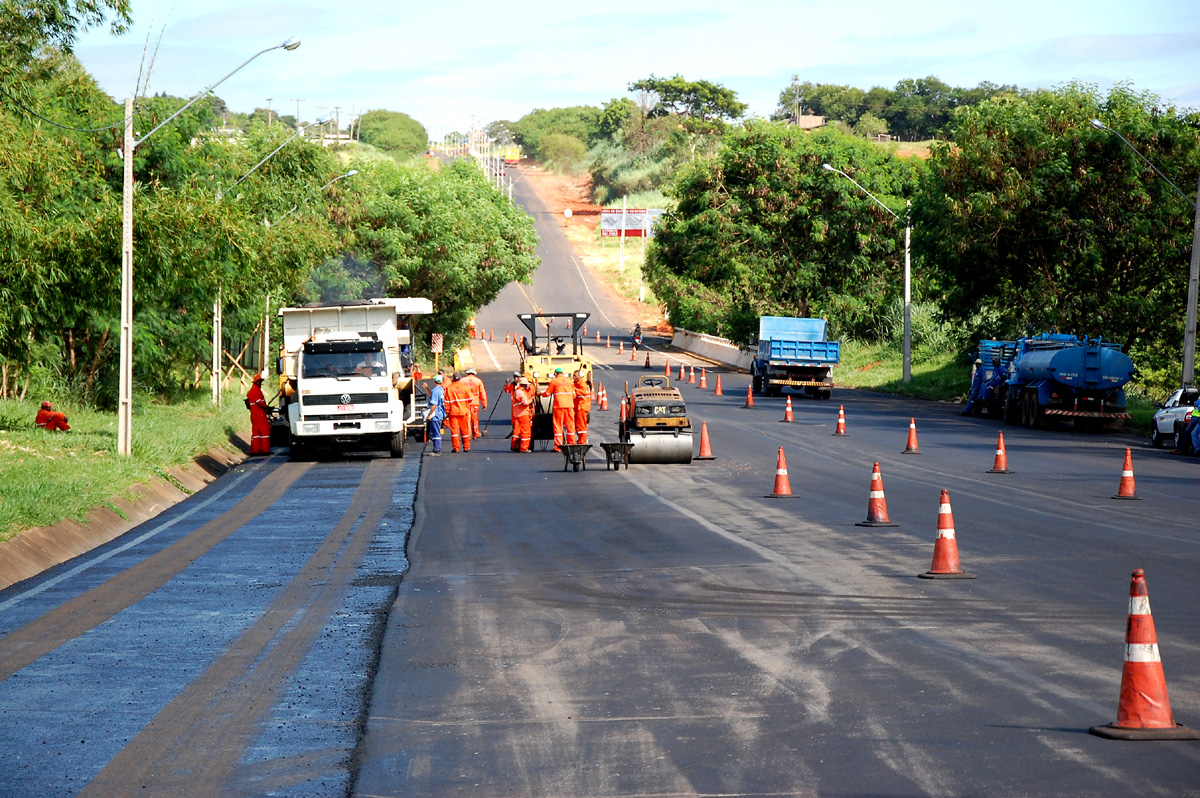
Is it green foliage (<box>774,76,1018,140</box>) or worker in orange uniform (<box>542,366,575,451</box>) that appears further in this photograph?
green foliage (<box>774,76,1018,140</box>)

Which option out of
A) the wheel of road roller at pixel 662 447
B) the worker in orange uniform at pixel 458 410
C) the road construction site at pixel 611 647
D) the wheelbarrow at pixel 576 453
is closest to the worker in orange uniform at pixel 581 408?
the wheel of road roller at pixel 662 447

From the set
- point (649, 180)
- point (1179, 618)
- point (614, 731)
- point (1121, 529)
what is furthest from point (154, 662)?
point (649, 180)

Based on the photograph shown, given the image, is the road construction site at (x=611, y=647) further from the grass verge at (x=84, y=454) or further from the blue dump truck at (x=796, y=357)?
the blue dump truck at (x=796, y=357)

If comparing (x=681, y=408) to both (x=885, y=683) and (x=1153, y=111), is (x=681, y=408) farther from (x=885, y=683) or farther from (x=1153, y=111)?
(x=1153, y=111)

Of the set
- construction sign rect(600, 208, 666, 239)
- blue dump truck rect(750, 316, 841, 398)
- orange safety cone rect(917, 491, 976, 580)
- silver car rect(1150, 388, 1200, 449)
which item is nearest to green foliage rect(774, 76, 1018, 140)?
construction sign rect(600, 208, 666, 239)

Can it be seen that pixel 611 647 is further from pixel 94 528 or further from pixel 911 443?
pixel 911 443

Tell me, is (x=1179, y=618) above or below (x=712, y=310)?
below

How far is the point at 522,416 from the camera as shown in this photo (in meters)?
28.0

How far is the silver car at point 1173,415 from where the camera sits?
94.1 ft

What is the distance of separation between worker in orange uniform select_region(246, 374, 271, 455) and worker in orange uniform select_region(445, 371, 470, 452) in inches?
157

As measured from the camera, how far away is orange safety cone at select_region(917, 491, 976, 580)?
12.1 meters

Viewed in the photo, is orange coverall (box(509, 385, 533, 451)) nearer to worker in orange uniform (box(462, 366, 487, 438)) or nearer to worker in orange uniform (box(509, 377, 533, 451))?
worker in orange uniform (box(509, 377, 533, 451))

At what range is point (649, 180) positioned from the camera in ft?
500

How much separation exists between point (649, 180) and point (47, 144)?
5123 inches
